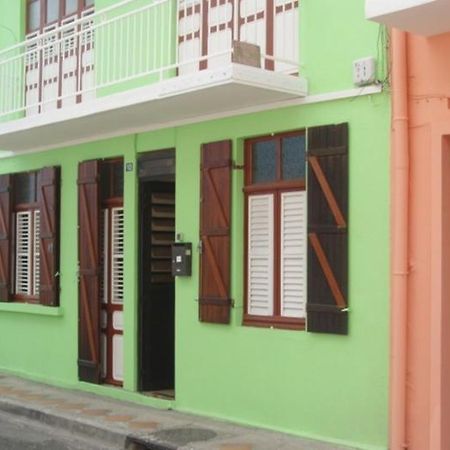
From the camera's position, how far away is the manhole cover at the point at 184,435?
316 inches

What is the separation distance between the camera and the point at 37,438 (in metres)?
8.95

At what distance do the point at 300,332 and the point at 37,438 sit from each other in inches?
122

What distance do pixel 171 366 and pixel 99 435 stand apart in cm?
182

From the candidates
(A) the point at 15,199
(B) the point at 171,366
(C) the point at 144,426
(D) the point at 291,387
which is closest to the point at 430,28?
(D) the point at 291,387

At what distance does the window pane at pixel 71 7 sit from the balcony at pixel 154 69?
37 cm

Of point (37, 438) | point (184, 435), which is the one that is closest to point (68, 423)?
point (37, 438)

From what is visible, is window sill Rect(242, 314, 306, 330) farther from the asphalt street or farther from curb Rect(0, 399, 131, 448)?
the asphalt street

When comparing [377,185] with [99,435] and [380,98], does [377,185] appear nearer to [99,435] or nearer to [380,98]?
[380,98]

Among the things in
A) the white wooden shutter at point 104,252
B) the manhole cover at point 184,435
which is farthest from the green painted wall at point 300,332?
the white wooden shutter at point 104,252

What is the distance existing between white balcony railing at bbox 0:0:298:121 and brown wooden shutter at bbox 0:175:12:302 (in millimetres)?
1074

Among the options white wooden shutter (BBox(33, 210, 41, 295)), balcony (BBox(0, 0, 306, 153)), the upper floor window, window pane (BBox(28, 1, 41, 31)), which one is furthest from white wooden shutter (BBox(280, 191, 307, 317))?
window pane (BBox(28, 1, 41, 31))

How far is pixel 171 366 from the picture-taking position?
33.9ft

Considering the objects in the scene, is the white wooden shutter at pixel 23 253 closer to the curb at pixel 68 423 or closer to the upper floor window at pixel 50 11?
the curb at pixel 68 423

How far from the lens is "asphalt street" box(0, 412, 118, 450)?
8547mm
